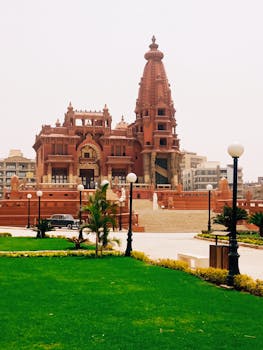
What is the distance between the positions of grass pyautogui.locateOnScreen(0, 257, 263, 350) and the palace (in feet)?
168

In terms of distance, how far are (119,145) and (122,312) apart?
57846 mm

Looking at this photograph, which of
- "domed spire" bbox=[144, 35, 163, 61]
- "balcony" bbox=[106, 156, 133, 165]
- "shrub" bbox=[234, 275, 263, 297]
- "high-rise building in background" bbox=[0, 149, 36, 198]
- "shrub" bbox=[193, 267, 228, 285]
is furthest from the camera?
"high-rise building in background" bbox=[0, 149, 36, 198]

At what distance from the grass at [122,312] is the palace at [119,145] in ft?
168

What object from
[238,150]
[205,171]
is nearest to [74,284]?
[238,150]

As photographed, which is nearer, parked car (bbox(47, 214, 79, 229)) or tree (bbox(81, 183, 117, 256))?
tree (bbox(81, 183, 117, 256))

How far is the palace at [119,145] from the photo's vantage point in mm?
64500

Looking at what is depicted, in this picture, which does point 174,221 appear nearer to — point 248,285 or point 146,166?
point 146,166

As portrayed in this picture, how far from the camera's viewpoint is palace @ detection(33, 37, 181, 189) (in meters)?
64.5

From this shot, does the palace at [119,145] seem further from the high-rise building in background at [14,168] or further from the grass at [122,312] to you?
the grass at [122,312]

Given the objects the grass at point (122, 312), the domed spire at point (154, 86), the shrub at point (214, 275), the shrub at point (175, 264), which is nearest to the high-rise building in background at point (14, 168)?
the domed spire at point (154, 86)

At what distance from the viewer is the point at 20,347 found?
22.5 ft

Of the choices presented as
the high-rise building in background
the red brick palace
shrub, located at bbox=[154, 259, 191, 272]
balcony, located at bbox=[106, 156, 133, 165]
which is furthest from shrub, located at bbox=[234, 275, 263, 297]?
the high-rise building in background

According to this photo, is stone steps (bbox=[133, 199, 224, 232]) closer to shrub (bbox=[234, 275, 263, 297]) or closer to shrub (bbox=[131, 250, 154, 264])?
shrub (bbox=[131, 250, 154, 264])

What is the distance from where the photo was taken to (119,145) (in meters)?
66.4
